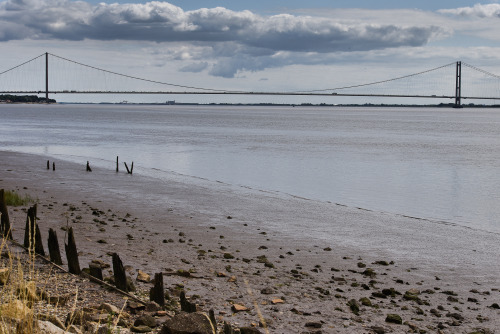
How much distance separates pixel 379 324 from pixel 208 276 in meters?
2.60

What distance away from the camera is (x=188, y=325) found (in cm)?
484

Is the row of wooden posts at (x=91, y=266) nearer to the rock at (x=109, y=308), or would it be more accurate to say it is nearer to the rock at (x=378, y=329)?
the rock at (x=109, y=308)

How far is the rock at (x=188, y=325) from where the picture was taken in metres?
4.80

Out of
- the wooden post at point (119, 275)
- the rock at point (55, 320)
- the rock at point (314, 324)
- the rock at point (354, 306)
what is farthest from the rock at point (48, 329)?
the rock at point (354, 306)

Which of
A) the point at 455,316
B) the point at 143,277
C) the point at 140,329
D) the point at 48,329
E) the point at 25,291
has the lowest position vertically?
the point at 455,316

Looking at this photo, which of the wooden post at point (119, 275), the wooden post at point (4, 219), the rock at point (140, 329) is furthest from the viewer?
the wooden post at point (4, 219)

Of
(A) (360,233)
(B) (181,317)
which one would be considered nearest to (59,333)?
(B) (181,317)

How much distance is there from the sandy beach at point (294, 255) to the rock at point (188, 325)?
478 mm

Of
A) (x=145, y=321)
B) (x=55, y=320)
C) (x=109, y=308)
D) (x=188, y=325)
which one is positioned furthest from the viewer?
(x=109, y=308)

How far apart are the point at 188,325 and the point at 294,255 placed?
5.52 m

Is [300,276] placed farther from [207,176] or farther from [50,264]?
[207,176]

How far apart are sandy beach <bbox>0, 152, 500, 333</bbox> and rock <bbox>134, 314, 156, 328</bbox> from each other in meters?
1.09

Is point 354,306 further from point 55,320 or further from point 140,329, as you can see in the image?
point 55,320

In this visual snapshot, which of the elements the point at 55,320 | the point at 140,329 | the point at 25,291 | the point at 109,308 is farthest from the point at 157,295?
the point at 25,291
